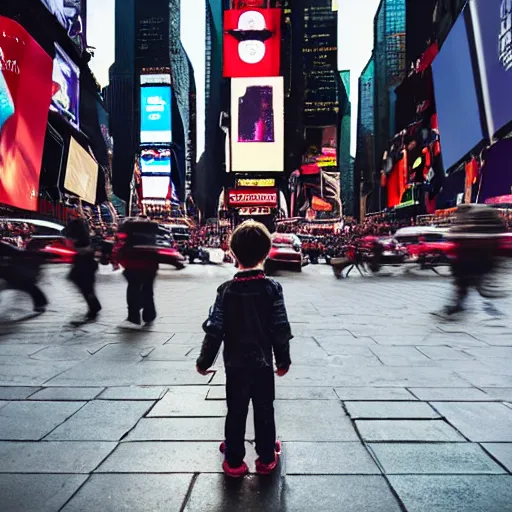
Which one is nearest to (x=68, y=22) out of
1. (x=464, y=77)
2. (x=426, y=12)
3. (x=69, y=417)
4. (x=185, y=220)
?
(x=464, y=77)

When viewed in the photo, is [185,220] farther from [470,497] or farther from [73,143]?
[470,497]

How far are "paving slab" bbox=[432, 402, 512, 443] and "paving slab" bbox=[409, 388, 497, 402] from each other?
9 centimetres

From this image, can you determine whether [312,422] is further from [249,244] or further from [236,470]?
[249,244]

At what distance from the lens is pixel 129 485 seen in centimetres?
240

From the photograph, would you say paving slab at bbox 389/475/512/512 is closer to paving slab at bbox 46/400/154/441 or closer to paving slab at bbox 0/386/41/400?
paving slab at bbox 46/400/154/441

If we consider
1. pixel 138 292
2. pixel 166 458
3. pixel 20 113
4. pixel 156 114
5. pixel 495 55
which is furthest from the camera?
pixel 156 114

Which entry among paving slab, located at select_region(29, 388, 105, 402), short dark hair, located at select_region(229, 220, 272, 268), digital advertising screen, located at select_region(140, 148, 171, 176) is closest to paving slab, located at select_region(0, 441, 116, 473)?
paving slab, located at select_region(29, 388, 105, 402)

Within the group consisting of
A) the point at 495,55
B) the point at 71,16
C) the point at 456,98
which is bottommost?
the point at 456,98

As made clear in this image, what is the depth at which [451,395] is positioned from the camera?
3785 mm

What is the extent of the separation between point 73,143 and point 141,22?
242 feet

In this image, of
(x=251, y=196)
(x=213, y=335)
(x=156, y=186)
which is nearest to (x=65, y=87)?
(x=251, y=196)

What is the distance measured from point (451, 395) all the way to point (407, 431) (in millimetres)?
882

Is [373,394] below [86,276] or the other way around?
below

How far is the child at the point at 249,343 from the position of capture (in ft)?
8.36
